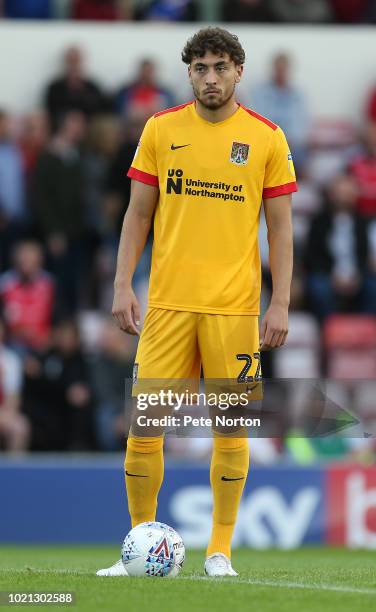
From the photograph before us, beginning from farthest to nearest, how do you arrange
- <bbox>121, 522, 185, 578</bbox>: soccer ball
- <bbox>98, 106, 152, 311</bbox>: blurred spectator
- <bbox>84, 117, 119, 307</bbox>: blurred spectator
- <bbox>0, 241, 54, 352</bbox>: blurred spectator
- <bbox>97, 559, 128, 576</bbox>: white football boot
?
1. <bbox>84, 117, 119, 307</bbox>: blurred spectator
2. <bbox>98, 106, 152, 311</bbox>: blurred spectator
3. <bbox>0, 241, 54, 352</bbox>: blurred spectator
4. <bbox>97, 559, 128, 576</bbox>: white football boot
5. <bbox>121, 522, 185, 578</bbox>: soccer ball

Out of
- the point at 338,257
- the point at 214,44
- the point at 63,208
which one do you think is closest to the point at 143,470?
the point at 214,44

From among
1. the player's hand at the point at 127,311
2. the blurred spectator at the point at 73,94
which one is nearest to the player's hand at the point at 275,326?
the player's hand at the point at 127,311

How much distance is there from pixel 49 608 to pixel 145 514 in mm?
1300

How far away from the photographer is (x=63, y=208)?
14492 millimetres

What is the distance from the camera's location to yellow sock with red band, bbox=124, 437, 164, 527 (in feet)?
22.7

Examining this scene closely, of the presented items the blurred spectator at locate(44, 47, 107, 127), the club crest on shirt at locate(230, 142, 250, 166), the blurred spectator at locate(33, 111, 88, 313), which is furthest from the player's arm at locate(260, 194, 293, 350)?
the blurred spectator at locate(44, 47, 107, 127)

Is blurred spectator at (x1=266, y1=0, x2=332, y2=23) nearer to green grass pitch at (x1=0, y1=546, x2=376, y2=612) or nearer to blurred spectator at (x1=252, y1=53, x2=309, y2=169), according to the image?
blurred spectator at (x1=252, y1=53, x2=309, y2=169)

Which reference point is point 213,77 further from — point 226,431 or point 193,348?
point 226,431

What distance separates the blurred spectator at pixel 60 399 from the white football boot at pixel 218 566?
642 cm

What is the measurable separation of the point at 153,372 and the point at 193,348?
0.22 meters

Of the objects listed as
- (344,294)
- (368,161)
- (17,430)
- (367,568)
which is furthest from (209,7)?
(367,568)

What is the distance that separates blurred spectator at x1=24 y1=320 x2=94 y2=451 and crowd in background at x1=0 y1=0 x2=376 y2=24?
4547mm

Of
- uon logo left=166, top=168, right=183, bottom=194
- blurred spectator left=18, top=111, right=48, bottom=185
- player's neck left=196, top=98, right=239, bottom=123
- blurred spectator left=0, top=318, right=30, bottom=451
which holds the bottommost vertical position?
blurred spectator left=0, top=318, right=30, bottom=451

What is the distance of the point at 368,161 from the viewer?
1537 cm
